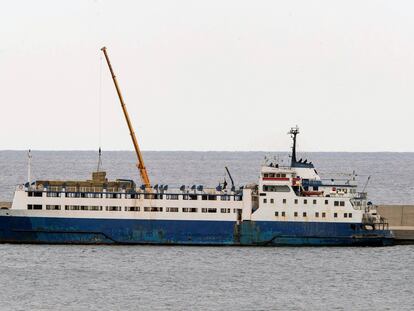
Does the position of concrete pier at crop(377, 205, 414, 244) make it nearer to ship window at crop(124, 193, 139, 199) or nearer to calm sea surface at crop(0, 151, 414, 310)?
calm sea surface at crop(0, 151, 414, 310)

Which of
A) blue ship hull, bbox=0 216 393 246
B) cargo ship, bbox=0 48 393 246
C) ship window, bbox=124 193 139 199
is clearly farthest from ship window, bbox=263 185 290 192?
ship window, bbox=124 193 139 199

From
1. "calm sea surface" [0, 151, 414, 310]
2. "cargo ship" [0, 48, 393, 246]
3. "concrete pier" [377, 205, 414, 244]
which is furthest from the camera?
"concrete pier" [377, 205, 414, 244]

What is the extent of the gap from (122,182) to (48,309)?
25125 millimetres

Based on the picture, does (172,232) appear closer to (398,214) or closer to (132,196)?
(132,196)

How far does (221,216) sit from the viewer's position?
87188 millimetres

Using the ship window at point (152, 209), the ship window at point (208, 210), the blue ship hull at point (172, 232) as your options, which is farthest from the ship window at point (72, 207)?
the ship window at point (208, 210)

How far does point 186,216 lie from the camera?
87.1 metres

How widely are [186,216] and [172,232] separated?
1.55 metres

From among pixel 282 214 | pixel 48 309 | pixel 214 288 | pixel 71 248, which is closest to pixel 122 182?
pixel 71 248

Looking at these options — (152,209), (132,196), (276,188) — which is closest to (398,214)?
(276,188)

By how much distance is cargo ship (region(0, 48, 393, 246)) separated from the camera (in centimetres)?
8719

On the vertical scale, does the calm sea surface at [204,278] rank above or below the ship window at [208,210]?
below

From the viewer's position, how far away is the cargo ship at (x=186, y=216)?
87188 millimetres

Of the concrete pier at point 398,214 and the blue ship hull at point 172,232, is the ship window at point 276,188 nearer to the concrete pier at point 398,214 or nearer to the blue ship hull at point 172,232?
the blue ship hull at point 172,232
